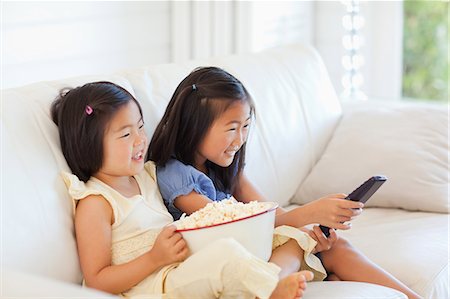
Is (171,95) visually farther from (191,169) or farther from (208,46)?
(208,46)

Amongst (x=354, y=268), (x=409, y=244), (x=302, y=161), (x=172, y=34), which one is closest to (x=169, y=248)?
(x=354, y=268)

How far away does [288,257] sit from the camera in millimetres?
2062

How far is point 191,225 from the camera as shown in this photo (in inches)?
73.7

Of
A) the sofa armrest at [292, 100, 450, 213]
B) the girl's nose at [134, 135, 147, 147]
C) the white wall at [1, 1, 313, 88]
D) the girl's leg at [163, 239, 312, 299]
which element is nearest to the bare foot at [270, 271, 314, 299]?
the girl's leg at [163, 239, 312, 299]

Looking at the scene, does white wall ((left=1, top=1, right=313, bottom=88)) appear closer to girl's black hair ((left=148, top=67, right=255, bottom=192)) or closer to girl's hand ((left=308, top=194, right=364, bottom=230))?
girl's black hair ((left=148, top=67, right=255, bottom=192))

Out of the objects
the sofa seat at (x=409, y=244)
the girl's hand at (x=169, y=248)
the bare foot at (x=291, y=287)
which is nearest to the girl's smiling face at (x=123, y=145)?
the girl's hand at (x=169, y=248)

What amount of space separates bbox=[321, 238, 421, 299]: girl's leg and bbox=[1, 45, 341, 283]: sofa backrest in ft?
1.49

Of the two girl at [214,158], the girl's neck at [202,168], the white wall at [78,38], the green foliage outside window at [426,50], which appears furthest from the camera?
the green foliage outside window at [426,50]

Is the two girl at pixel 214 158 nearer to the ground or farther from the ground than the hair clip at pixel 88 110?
nearer to the ground

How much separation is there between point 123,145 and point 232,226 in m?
0.34

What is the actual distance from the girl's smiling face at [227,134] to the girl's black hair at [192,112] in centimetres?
1

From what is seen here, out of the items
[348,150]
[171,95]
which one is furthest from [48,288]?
[348,150]

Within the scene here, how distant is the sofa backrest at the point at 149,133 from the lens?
1.87 m

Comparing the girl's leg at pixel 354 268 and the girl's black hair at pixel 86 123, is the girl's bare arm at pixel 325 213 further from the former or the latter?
the girl's black hair at pixel 86 123
